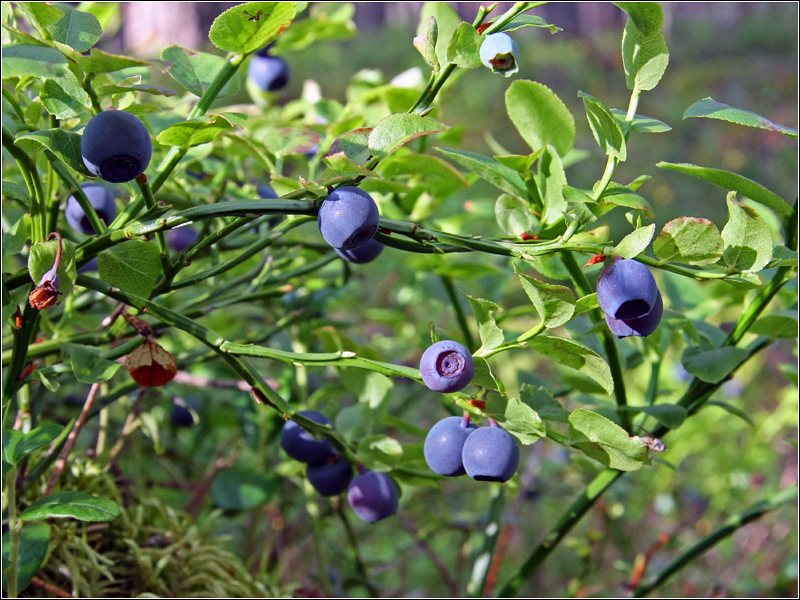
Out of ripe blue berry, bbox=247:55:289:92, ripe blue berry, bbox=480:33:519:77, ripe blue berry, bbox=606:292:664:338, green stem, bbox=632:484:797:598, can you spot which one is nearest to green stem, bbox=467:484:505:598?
green stem, bbox=632:484:797:598

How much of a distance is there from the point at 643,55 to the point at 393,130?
18 centimetres

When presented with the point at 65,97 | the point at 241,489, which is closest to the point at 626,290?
the point at 65,97

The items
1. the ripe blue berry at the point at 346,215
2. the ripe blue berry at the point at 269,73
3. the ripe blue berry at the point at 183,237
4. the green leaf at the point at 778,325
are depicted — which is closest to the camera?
the ripe blue berry at the point at 346,215

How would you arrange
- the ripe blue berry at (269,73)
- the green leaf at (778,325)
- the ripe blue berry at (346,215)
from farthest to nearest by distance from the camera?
the ripe blue berry at (269,73)
the green leaf at (778,325)
the ripe blue berry at (346,215)

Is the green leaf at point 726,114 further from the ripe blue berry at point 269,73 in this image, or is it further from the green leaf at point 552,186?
the ripe blue berry at point 269,73

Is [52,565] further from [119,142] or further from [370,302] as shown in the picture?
[370,302]

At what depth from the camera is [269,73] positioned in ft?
3.23

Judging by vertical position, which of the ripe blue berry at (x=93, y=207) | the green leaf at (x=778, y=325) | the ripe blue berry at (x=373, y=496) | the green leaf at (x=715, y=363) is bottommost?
the ripe blue berry at (x=373, y=496)

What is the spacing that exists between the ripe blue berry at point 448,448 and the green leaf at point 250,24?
296 millimetres

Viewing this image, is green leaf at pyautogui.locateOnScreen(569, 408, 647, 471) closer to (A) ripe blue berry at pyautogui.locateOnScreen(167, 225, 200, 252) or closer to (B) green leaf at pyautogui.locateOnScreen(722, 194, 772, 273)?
(B) green leaf at pyautogui.locateOnScreen(722, 194, 772, 273)

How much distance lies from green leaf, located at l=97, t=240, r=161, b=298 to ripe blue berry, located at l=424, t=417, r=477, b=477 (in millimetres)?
227

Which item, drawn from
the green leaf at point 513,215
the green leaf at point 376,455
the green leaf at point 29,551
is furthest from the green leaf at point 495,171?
the green leaf at point 29,551

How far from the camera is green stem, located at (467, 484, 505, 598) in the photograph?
77cm

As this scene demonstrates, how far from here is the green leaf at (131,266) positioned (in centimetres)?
45
